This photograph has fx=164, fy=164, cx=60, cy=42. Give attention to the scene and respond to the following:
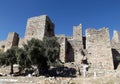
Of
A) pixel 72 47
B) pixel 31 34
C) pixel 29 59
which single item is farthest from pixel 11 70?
pixel 72 47

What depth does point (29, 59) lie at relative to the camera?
21.3 meters

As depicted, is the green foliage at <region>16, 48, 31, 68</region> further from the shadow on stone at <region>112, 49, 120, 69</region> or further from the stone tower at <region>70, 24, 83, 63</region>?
the shadow on stone at <region>112, 49, 120, 69</region>

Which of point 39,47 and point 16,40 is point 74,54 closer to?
point 39,47

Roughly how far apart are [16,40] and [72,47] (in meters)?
13.3

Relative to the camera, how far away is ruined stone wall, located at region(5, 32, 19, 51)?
3516 centimetres

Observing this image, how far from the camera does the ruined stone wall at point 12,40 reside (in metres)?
35.2

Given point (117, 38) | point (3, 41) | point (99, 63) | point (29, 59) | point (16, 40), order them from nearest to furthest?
point (29, 59) < point (99, 63) < point (16, 40) < point (3, 41) < point (117, 38)

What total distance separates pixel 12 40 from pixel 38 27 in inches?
280

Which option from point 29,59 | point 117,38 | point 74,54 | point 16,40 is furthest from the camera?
point 117,38

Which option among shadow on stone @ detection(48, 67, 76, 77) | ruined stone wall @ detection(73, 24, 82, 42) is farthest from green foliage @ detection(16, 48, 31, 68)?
ruined stone wall @ detection(73, 24, 82, 42)

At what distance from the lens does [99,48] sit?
28.4m

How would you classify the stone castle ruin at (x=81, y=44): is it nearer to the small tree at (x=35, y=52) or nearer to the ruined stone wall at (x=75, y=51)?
the ruined stone wall at (x=75, y=51)

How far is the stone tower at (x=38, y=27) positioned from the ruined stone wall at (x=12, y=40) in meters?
4.48

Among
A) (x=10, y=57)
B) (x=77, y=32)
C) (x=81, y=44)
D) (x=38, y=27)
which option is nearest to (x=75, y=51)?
(x=81, y=44)
